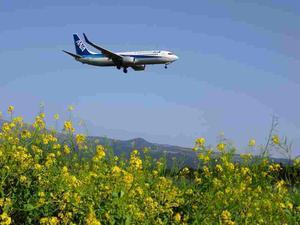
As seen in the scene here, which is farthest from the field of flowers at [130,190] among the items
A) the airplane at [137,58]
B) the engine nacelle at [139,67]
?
the engine nacelle at [139,67]

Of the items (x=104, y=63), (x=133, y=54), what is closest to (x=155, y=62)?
(x=133, y=54)

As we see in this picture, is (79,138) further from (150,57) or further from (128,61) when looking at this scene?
(150,57)

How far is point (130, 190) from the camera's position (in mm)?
5262

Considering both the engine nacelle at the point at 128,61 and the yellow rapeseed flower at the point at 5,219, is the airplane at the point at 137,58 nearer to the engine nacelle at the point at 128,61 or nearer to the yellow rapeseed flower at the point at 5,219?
the engine nacelle at the point at 128,61

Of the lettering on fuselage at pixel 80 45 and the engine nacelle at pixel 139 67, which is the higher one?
the lettering on fuselage at pixel 80 45

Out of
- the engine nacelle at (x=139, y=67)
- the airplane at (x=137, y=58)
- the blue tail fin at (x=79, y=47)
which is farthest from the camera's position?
the blue tail fin at (x=79, y=47)

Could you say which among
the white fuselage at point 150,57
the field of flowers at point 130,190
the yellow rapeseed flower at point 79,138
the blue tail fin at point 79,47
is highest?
the blue tail fin at point 79,47

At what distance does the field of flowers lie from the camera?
488 centimetres

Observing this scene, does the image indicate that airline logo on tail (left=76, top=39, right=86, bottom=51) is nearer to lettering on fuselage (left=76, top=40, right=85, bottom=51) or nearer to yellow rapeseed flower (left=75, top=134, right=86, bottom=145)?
lettering on fuselage (left=76, top=40, right=85, bottom=51)

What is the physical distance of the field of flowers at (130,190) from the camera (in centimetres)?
488

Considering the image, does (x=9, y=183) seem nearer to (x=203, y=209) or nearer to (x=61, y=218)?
(x=61, y=218)

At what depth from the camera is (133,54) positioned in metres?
64.8

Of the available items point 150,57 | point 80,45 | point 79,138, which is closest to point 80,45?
point 80,45

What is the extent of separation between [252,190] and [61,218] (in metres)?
3.14
